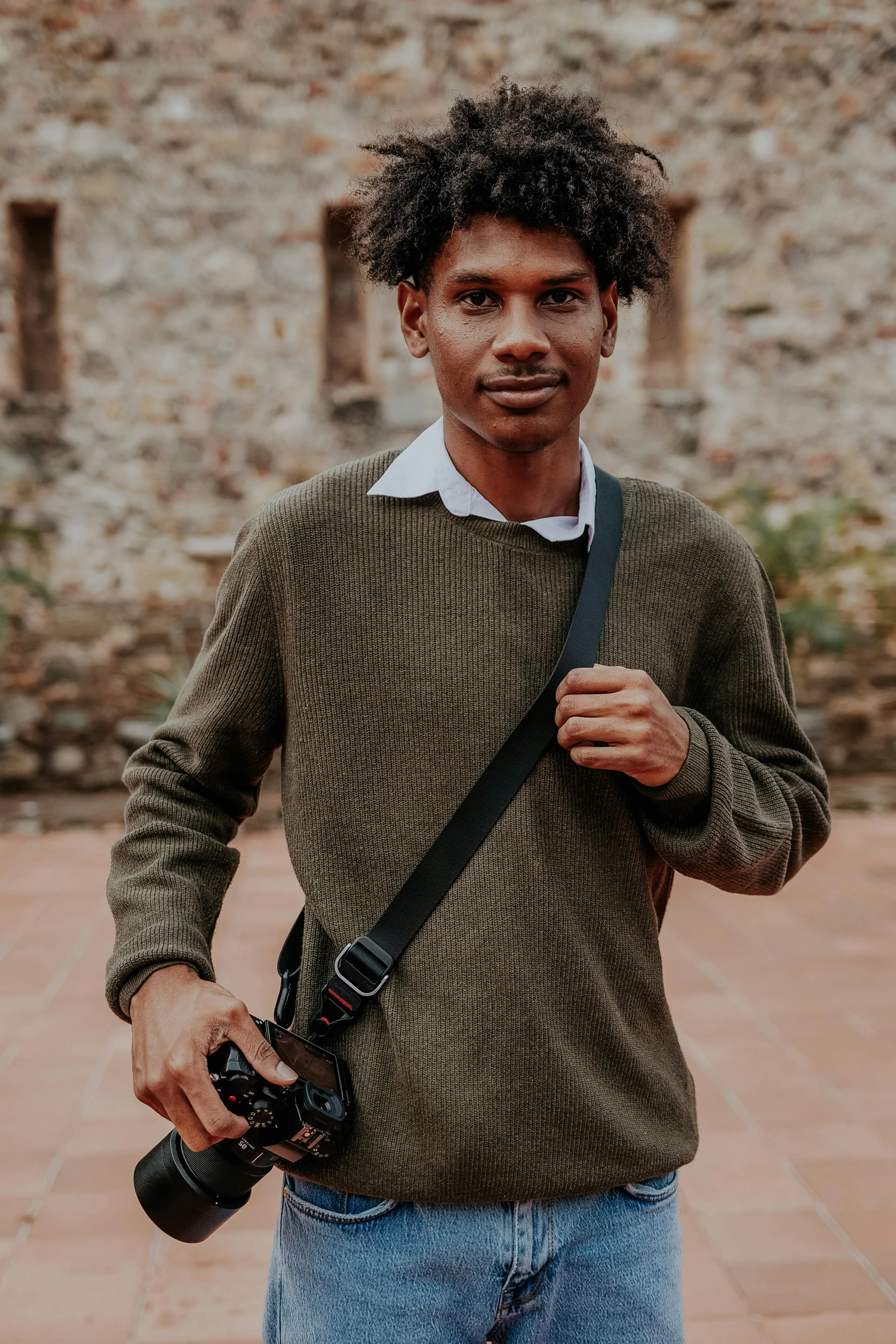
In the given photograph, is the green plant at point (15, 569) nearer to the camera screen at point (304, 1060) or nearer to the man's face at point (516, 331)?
the man's face at point (516, 331)

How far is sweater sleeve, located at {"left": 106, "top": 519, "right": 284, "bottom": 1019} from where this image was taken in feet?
3.78

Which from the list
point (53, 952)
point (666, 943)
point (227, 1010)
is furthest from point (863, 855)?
point (227, 1010)

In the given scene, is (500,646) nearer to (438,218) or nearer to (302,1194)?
(438,218)

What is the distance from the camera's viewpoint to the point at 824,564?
20.4 ft

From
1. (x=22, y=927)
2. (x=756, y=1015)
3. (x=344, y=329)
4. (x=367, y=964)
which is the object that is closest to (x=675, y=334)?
(x=344, y=329)

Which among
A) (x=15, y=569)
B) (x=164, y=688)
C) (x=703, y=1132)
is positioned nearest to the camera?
(x=703, y=1132)

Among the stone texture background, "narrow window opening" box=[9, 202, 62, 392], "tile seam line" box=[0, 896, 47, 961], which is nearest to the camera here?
"tile seam line" box=[0, 896, 47, 961]

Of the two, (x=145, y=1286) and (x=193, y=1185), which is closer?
(x=193, y=1185)

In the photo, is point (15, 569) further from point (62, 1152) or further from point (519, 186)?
point (519, 186)

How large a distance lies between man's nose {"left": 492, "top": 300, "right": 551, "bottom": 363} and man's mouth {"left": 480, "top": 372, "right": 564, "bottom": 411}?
19 mm

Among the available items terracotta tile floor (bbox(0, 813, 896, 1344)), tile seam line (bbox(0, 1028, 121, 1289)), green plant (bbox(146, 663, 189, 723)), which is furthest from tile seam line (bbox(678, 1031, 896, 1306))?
green plant (bbox(146, 663, 189, 723))

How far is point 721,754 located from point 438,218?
61 centimetres

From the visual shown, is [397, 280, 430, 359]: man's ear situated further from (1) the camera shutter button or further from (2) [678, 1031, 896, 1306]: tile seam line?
(2) [678, 1031, 896, 1306]: tile seam line

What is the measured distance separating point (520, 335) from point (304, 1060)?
70cm
